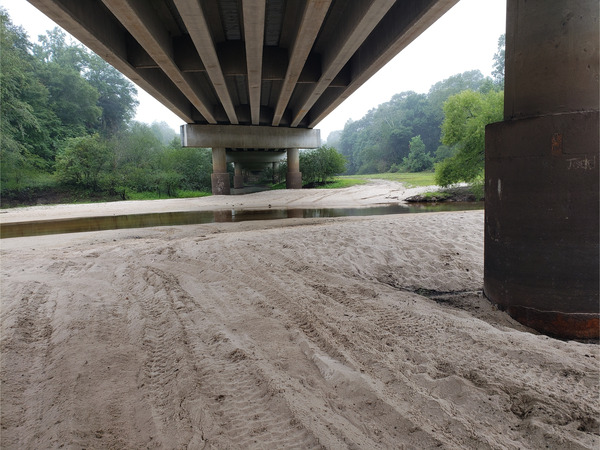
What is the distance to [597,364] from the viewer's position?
2.58m

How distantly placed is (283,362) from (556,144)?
3.51m

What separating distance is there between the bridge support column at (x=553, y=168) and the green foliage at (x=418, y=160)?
50026 millimetres

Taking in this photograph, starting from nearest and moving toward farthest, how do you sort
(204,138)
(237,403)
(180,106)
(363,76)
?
(237,403) < (363,76) < (180,106) < (204,138)

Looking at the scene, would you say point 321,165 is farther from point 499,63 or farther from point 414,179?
point 499,63

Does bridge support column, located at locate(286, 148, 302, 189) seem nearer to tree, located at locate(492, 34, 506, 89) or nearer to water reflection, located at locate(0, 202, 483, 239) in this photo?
water reflection, located at locate(0, 202, 483, 239)

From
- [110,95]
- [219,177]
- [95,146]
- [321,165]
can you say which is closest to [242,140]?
[219,177]

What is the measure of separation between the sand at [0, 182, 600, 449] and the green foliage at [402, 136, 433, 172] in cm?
4850

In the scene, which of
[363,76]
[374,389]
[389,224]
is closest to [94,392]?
[374,389]

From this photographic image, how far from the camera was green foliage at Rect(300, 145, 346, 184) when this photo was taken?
109ft

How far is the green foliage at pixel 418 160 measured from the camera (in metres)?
50.4

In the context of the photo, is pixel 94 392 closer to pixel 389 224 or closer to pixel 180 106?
pixel 389 224

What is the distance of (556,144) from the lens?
3400 millimetres

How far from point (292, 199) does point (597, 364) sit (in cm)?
2078

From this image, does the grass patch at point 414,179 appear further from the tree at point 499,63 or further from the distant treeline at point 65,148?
the tree at point 499,63
